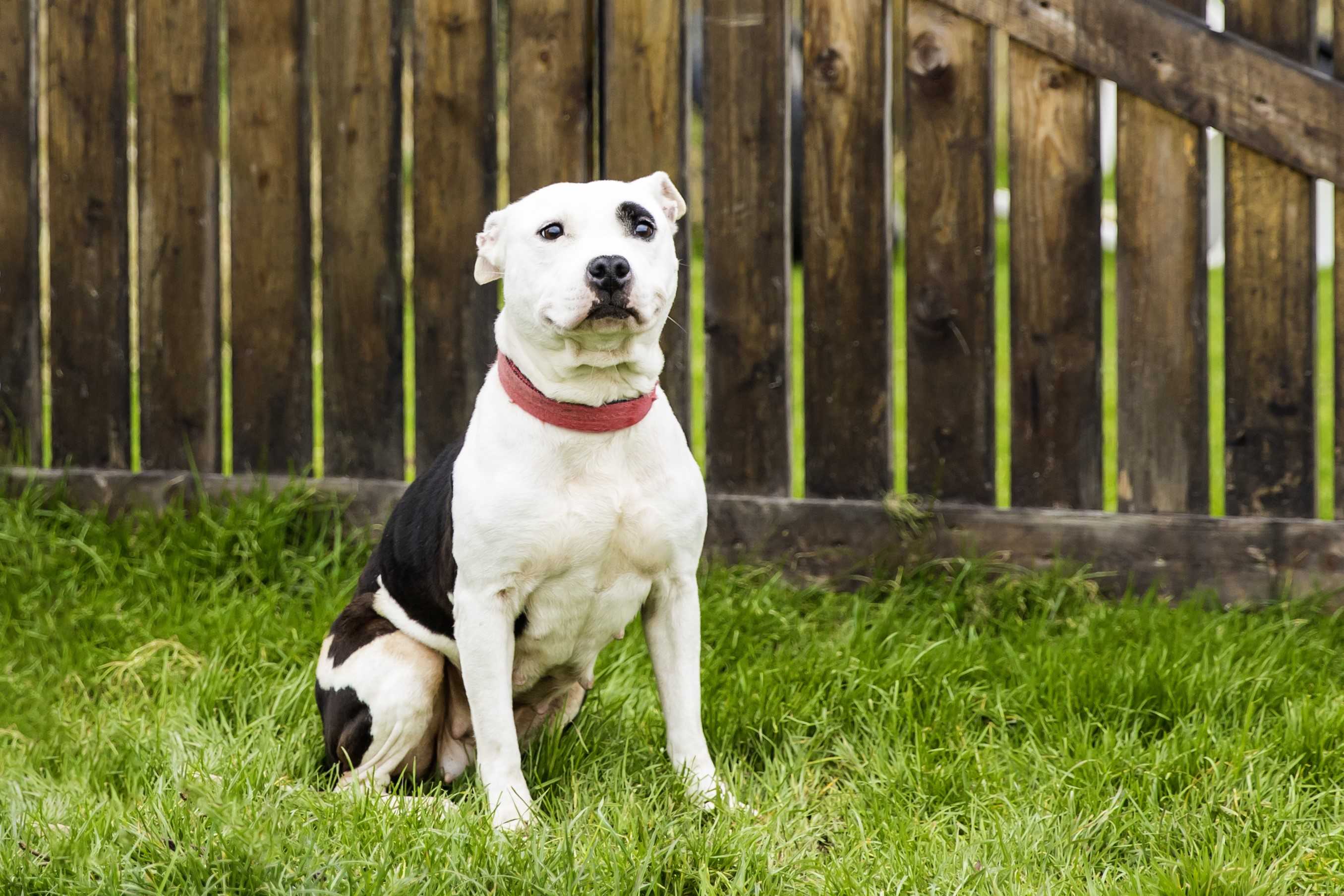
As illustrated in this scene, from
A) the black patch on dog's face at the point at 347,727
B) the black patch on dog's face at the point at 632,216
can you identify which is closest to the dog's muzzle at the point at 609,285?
the black patch on dog's face at the point at 632,216

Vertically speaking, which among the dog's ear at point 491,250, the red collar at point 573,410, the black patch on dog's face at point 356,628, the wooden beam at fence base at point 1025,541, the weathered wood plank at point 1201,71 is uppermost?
the weathered wood plank at point 1201,71

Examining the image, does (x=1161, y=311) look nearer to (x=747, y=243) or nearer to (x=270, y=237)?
(x=747, y=243)

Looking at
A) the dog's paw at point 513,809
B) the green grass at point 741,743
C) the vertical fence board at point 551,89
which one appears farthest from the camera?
the vertical fence board at point 551,89

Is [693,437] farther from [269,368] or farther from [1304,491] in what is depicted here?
[1304,491]

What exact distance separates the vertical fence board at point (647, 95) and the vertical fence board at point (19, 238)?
1.93 m

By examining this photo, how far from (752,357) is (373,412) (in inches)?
48.8

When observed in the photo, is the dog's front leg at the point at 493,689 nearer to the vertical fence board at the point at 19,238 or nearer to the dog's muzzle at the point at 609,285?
the dog's muzzle at the point at 609,285

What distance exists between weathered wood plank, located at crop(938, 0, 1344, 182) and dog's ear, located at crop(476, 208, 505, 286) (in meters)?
1.78

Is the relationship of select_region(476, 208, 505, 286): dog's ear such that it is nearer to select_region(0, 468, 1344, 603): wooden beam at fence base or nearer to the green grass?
the green grass

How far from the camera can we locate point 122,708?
334cm

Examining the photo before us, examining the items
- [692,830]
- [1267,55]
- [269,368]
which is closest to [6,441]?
[269,368]

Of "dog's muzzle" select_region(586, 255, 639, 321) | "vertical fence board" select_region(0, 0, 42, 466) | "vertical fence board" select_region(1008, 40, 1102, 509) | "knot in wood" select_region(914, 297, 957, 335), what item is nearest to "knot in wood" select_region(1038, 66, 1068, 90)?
"vertical fence board" select_region(1008, 40, 1102, 509)

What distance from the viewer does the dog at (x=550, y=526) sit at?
2.67m

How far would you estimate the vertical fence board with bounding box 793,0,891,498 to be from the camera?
13.0 ft
